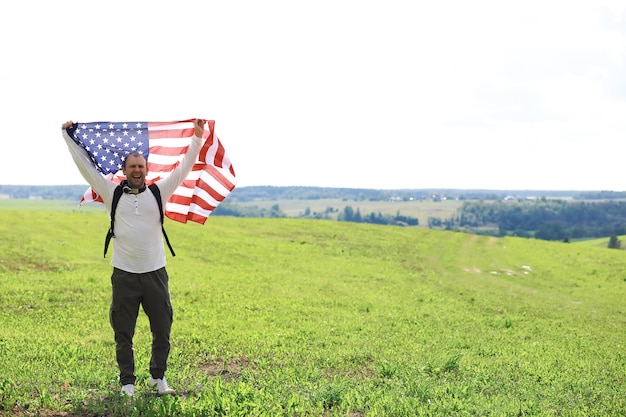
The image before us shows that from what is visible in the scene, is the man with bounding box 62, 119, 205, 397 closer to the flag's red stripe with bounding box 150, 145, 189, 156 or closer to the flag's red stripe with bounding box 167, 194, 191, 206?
the flag's red stripe with bounding box 150, 145, 189, 156

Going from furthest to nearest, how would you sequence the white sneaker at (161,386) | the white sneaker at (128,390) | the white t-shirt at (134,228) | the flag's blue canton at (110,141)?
the flag's blue canton at (110,141), the white sneaker at (161,386), the white sneaker at (128,390), the white t-shirt at (134,228)

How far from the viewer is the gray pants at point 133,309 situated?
895 cm

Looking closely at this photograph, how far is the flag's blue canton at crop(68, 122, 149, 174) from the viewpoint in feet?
33.4

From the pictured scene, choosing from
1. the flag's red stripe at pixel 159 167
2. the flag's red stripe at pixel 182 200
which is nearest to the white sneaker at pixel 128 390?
the flag's red stripe at pixel 182 200

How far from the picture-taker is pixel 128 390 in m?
9.11

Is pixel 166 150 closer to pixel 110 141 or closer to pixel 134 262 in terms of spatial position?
pixel 110 141

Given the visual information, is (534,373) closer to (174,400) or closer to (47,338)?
(174,400)

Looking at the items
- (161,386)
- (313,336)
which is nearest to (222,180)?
(161,386)

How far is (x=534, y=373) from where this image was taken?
526 inches

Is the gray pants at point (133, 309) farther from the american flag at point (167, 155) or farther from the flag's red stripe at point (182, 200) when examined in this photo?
the flag's red stripe at point (182, 200)

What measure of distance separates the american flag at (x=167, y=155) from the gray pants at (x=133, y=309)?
6.36 feet

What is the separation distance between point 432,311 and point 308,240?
26.0 metres

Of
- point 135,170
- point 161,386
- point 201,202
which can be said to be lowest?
point 161,386

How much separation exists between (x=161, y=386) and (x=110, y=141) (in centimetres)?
433
